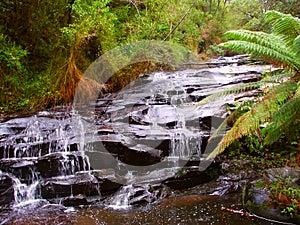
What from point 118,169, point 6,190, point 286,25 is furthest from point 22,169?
point 286,25

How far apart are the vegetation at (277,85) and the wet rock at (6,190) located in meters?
3.21

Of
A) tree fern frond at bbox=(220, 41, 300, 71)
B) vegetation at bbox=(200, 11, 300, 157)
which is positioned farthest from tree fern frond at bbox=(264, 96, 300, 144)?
tree fern frond at bbox=(220, 41, 300, 71)

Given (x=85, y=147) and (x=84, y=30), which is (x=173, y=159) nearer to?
(x=85, y=147)

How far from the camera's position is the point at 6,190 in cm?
440

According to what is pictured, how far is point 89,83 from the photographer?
23.5ft

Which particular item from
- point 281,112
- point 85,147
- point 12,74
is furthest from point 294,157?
point 12,74

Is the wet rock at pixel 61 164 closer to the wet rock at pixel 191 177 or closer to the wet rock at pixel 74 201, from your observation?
the wet rock at pixel 74 201

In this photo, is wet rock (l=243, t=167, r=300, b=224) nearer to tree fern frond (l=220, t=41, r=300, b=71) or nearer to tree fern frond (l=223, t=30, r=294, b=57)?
tree fern frond (l=220, t=41, r=300, b=71)

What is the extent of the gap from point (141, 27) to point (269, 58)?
19.3 ft

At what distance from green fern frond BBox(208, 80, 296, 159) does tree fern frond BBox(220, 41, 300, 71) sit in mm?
260

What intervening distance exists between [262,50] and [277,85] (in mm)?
487

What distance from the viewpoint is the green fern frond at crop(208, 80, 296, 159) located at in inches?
123

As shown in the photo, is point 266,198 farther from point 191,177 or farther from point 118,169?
point 118,169

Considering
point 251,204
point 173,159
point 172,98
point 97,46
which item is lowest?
point 251,204
